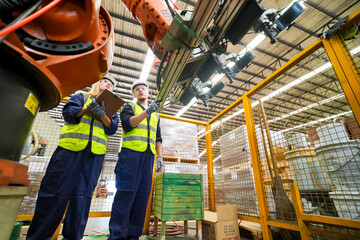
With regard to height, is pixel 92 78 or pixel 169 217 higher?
pixel 92 78

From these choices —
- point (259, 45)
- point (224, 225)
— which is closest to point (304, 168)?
point (224, 225)

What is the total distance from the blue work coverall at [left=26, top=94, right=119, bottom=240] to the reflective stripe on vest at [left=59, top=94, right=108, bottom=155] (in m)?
0.06

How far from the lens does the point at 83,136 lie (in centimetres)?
180

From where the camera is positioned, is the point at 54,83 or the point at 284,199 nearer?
the point at 54,83

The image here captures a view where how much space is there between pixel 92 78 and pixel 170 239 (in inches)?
101

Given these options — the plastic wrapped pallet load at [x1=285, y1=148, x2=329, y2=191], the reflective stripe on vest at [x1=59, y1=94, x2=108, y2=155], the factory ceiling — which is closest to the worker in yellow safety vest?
the reflective stripe on vest at [x1=59, y1=94, x2=108, y2=155]

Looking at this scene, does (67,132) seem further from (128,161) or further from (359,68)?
(359,68)

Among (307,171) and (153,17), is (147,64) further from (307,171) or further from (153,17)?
(307,171)

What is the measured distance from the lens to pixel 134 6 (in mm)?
2518

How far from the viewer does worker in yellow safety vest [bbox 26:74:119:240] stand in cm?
150

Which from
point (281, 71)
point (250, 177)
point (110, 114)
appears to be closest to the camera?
point (110, 114)

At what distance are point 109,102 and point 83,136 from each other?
1.52 ft

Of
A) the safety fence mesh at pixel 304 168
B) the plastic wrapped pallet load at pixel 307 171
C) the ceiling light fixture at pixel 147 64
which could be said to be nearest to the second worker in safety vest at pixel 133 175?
the safety fence mesh at pixel 304 168

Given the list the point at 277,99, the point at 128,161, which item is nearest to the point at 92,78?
the point at 128,161
